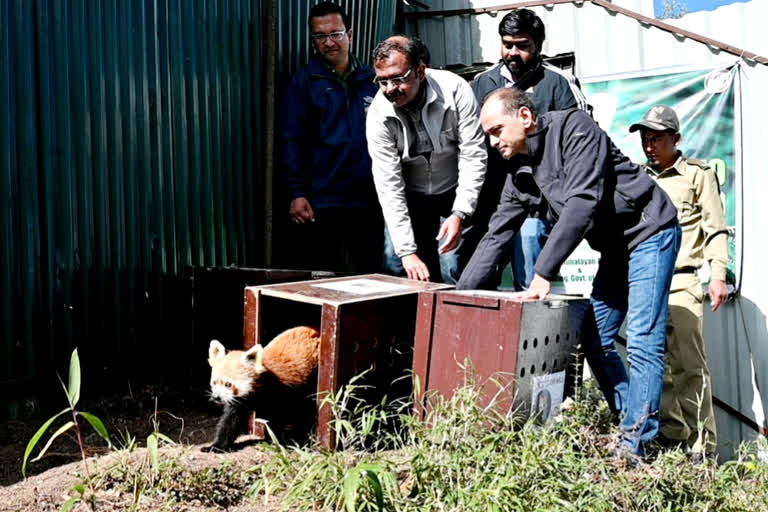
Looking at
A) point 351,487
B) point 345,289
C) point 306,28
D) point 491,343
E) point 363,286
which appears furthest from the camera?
point 306,28

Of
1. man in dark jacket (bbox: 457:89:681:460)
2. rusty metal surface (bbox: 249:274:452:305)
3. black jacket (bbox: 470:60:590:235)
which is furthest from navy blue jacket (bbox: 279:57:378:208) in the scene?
man in dark jacket (bbox: 457:89:681:460)

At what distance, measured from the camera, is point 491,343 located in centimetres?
391

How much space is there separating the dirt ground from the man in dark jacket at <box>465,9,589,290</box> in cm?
203

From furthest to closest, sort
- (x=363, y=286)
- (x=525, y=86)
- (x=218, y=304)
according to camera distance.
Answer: (x=525, y=86) < (x=218, y=304) < (x=363, y=286)

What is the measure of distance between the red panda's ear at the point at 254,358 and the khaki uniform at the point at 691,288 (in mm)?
2648

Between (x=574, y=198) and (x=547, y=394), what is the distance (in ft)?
3.17

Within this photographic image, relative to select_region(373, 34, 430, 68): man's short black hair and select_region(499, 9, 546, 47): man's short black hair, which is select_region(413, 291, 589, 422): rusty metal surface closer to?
select_region(373, 34, 430, 68): man's short black hair

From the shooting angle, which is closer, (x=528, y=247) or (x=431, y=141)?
(x=431, y=141)

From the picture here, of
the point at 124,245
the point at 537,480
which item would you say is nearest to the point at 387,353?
the point at 537,480

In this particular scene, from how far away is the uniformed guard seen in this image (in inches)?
213

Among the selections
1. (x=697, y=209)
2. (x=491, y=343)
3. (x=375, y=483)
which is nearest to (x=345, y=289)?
(x=491, y=343)

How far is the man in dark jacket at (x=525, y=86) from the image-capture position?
511cm

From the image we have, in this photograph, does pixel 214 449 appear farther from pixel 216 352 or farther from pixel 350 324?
pixel 350 324

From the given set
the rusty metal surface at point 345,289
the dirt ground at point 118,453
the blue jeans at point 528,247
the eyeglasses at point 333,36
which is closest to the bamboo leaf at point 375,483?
the dirt ground at point 118,453
